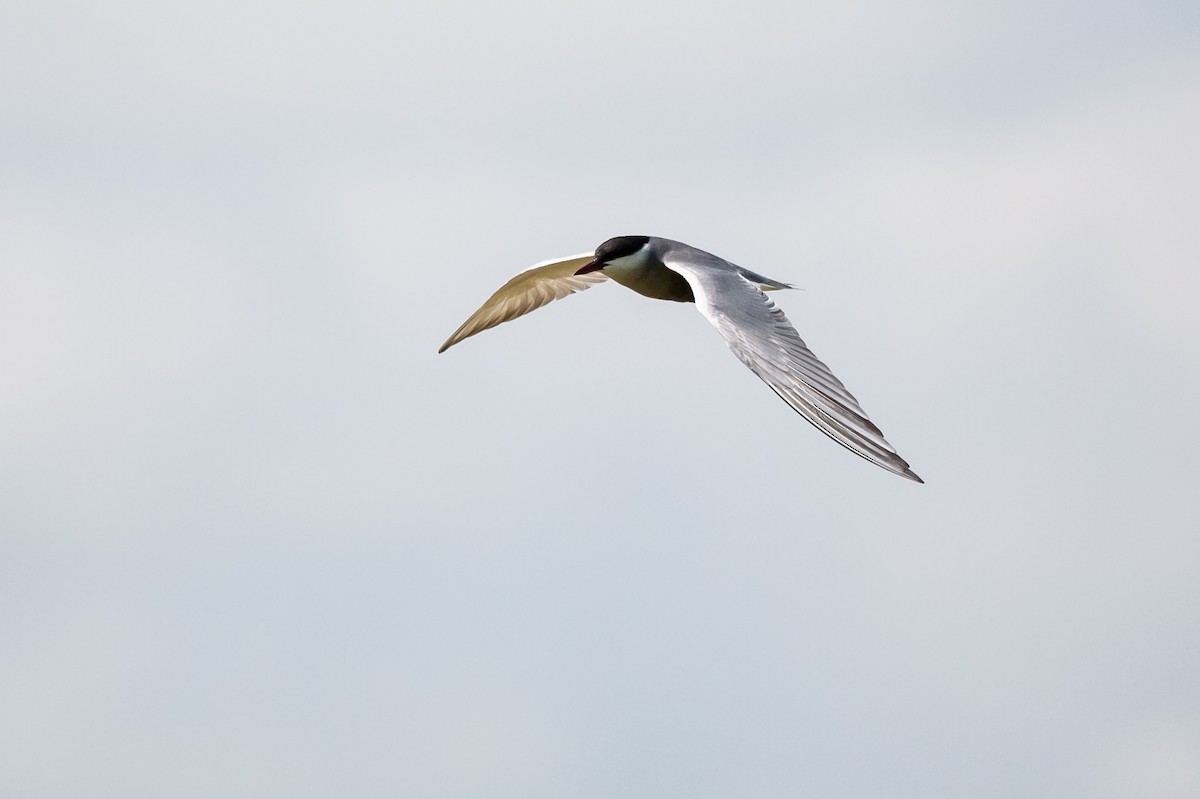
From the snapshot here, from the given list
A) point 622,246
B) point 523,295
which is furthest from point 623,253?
point 523,295

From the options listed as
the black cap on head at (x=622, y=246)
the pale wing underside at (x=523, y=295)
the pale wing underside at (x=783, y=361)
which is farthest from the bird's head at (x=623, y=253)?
the pale wing underside at (x=523, y=295)

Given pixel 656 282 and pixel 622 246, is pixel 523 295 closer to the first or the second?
pixel 622 246

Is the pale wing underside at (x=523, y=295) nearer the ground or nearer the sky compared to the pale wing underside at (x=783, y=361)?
nearer the sky

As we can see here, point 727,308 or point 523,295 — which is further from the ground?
point 523,295

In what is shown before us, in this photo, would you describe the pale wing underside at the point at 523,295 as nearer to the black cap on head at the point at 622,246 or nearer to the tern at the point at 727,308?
the tern at the point at 727,308

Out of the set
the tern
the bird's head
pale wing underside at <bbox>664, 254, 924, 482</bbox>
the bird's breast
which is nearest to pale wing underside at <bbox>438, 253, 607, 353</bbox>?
the tern
